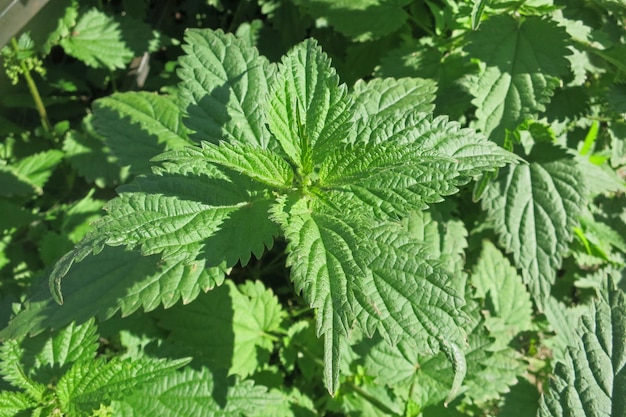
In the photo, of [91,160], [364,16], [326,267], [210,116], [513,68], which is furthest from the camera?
[91,160]

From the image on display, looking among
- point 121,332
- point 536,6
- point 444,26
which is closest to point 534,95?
point 536,6

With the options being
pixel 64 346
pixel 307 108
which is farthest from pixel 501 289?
pixel 64 346

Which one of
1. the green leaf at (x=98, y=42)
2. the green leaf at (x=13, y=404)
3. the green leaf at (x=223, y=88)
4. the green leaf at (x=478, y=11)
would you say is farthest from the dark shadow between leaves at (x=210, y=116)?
the green leaf at (x=98, y=42)

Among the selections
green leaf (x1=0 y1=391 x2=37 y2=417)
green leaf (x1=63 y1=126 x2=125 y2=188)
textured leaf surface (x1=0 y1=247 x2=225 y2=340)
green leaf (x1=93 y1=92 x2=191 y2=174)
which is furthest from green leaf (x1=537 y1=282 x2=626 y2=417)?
green leaf (x1=63 y1=126 x2=125 y2=188)

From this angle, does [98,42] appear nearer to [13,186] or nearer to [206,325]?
[13,186]

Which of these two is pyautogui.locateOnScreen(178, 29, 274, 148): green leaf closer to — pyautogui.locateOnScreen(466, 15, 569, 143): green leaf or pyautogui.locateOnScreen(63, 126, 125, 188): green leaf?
pyautogui.locateOnScreen(466, 15, 569, 143): green leaf
